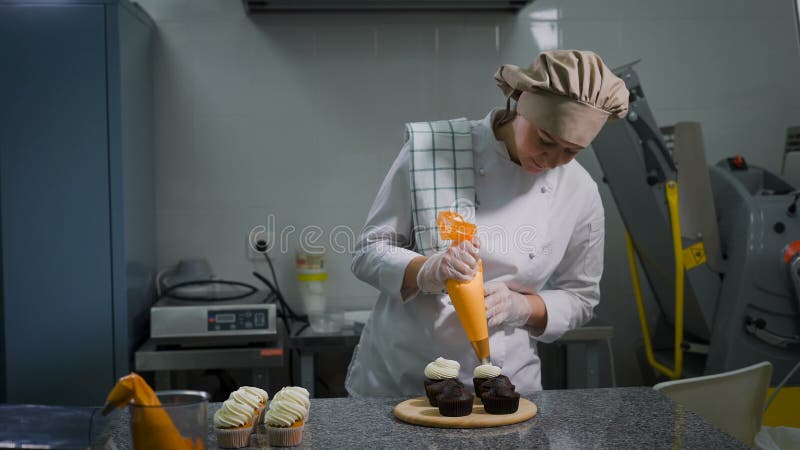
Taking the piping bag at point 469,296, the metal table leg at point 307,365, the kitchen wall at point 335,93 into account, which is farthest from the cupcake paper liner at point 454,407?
the kitchen wall at point 335,93

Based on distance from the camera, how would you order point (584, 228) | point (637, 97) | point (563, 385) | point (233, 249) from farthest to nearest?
point (233, 249), point (563, 385), point (637, 97), point (584, 228)

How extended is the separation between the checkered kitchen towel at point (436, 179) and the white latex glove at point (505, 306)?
0.15 metres

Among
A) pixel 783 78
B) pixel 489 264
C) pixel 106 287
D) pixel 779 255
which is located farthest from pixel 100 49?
pixel 783 78

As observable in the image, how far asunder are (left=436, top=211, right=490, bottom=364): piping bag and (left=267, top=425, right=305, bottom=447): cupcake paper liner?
410mm

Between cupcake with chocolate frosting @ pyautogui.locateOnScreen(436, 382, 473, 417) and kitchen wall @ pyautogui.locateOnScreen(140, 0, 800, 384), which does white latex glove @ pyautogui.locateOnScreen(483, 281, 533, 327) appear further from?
kitchen wall @ pyautogui.locateOnScreen(140, 0, 800, 384)

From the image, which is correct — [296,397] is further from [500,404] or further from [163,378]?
[163,378]

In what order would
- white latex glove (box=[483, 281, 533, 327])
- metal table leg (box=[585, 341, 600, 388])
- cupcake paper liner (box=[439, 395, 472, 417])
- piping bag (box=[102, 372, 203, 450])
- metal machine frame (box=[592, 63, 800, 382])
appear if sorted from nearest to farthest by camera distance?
piping bag (box=[102, 372, 203, 450]) < cupcake paper liner (box=[439, 395, 472, 417]) < white latex glove (box=[483, 281, 533, 327]) < metal machine frame (box=[592, 63, 800, 382]) < metal table leg (box=[585, 341, 600, 388])

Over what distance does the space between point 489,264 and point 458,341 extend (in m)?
0.18

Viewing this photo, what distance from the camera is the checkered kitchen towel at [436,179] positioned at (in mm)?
1756

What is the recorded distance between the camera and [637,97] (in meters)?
2.56

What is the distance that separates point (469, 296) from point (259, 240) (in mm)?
1753

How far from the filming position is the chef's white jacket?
1.74m

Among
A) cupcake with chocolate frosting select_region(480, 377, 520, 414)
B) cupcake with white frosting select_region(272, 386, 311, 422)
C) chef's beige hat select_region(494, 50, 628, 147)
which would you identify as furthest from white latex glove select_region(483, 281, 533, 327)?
cupcake with white frosting select_region(272, 386, 311, 422)

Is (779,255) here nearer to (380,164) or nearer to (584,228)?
(584,228)
